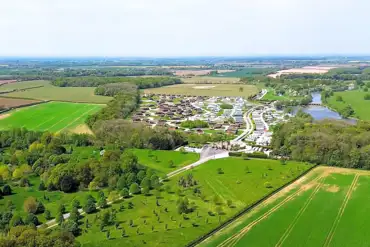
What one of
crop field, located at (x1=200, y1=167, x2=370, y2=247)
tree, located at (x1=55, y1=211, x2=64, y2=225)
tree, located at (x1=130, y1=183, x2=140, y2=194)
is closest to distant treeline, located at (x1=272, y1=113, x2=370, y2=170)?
crop field, located at (x1=200, y1=167, x2=370, y2=247)

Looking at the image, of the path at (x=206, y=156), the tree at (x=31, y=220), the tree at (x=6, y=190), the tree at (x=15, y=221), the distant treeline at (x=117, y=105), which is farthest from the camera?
the distant treeline at (x=117, y=105)

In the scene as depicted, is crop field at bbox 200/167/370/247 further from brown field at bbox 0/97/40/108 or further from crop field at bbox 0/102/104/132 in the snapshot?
Answer: brown field at bbox 0/97/40/108

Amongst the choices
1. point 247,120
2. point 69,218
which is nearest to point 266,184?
point 69,218

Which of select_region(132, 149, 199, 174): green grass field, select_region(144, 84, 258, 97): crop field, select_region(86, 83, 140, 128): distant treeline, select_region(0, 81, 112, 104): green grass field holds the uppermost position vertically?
select_region(86, 83, 140, 128): distant treeline

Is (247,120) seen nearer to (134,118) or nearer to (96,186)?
(134,118)

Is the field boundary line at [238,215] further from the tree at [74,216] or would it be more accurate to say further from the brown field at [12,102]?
the brown field at [12,102]

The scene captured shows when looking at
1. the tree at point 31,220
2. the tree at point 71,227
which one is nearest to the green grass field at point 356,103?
the tree at point 71,227
